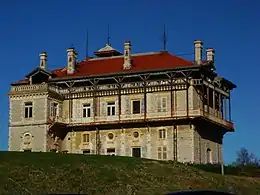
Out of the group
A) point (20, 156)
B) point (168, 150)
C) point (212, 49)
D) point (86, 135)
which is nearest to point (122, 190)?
point (20, 156)

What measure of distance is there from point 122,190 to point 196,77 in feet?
98.0

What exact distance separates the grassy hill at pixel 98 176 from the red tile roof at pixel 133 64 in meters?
19.8

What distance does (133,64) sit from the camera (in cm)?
7062

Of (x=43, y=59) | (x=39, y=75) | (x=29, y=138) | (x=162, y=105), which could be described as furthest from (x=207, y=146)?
(x=43, y=59)

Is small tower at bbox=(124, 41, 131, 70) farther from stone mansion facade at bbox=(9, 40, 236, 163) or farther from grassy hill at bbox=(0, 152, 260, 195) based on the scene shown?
grassy hill at bbox=(0, 152, 260, 195)

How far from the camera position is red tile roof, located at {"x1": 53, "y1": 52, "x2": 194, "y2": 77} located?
67.6 meters

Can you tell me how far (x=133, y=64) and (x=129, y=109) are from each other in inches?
247

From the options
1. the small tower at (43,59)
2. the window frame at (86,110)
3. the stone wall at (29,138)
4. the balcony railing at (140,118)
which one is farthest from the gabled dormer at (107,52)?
the stone wall at (29,138)

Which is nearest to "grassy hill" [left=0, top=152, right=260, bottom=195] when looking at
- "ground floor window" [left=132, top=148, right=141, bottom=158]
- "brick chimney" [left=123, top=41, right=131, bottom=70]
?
"ground floor window" [left=132, top=148, right=141, bottom=158]

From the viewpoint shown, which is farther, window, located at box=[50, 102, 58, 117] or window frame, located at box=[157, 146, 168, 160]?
window, located at box=[50, 102, 58, 117]

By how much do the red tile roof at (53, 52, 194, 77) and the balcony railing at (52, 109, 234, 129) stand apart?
513 centimetres

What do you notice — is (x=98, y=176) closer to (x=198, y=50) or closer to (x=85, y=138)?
(x=85, y=138)

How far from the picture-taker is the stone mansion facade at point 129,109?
213 feet

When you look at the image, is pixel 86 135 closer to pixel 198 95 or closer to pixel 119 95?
pixel 119 95
